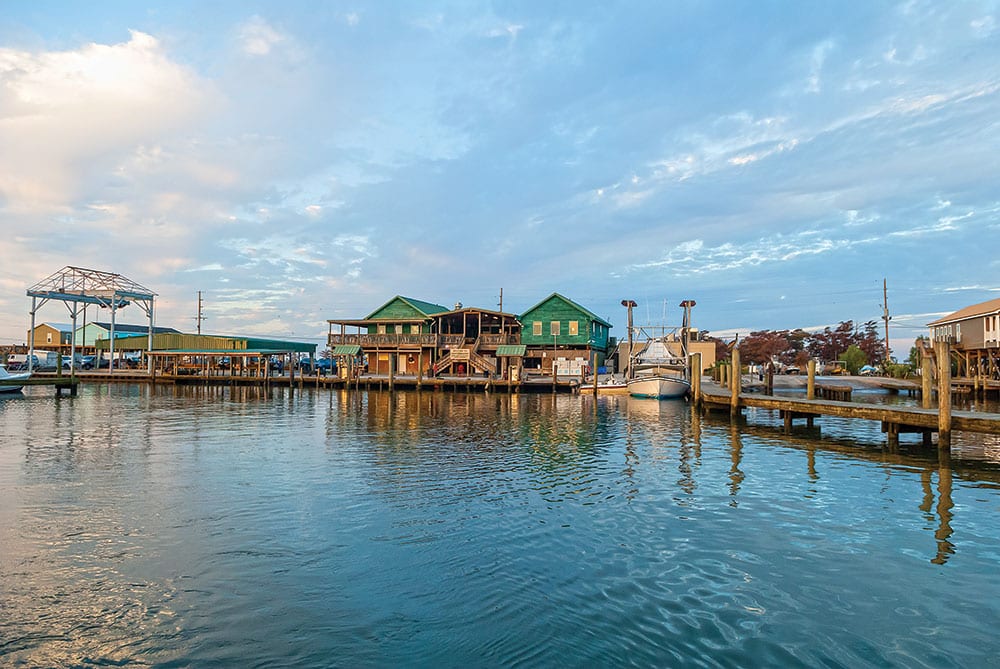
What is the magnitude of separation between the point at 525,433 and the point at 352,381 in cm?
3252

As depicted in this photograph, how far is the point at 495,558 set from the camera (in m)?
9.05

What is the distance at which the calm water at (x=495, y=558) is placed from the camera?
6402mm

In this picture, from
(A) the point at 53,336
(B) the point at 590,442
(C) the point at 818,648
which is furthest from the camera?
(A) the point at 53,336

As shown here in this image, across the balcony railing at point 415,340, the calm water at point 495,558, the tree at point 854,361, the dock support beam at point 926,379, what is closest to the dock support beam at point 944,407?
the calm water at point 495,558

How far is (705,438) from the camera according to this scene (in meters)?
23.1

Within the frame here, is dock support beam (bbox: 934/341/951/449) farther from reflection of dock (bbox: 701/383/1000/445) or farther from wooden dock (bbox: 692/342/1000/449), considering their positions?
reflection of dock (bbox: 701/383/1000/445)

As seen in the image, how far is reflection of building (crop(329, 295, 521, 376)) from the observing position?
5956 cm

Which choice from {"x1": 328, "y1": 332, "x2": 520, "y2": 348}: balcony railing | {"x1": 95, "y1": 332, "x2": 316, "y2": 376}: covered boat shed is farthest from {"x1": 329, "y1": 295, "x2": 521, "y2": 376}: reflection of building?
{"x1": 95, "y1": 332, "x2": 316, "y2": 376}: covered boat shed

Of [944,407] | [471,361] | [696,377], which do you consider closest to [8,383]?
[471,361]

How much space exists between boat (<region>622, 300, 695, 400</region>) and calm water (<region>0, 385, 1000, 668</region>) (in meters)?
22.3

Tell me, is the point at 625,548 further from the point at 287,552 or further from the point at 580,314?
the point at 580,314

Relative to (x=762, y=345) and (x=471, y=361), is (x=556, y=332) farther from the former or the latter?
(x=762, y=345)

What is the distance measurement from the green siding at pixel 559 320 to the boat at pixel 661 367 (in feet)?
27.1

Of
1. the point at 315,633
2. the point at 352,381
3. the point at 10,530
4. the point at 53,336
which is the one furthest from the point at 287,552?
the point at 53,336
